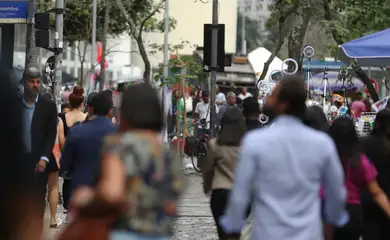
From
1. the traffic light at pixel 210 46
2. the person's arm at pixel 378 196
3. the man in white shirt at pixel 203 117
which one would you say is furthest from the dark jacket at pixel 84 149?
the man in white shirt at pixel 203 117

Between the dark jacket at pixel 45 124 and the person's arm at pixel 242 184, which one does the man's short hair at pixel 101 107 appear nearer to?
the dark jacket at pixel 45 124

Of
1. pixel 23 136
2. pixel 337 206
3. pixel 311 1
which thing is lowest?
pixel 337 206

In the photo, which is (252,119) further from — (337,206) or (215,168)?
(337,206)

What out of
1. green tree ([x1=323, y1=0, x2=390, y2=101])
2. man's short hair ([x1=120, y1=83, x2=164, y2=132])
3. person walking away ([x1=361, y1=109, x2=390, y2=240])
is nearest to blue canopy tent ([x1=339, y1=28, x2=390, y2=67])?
person walking away ([x1=361, y1=109, x2=390, y2=240])

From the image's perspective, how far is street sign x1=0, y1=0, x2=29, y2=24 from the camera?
78.3ft

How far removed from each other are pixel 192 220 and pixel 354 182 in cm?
670

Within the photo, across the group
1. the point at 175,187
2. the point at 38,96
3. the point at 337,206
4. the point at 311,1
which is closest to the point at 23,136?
the point at 175,187

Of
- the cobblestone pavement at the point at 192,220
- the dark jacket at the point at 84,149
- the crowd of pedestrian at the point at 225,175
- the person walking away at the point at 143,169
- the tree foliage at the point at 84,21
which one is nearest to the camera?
the crowd of pedestrian at the point at 225,175

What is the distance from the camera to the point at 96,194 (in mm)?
4445

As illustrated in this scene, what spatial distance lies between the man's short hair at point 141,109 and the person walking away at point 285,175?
2.12ft

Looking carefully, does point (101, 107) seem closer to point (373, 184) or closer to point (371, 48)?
point (373, 184)

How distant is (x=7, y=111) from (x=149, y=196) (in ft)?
4.01

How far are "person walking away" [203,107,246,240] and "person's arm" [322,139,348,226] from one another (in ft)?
8.01

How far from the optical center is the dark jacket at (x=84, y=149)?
7.72 m
